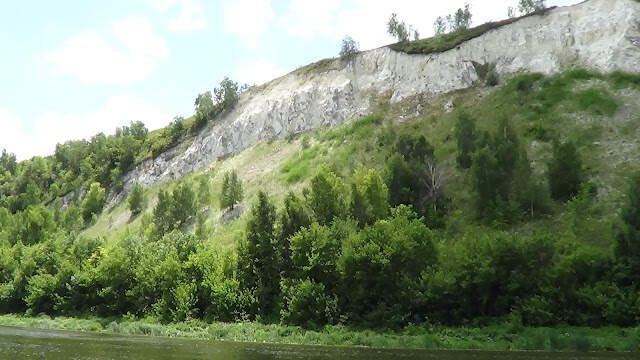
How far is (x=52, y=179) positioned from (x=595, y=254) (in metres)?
144

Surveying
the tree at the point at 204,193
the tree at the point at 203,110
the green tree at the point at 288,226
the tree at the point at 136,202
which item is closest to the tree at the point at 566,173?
the green tree at the point at 288,226

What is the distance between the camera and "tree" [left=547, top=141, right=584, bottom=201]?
6262 cm

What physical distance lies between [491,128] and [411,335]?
38.0 m

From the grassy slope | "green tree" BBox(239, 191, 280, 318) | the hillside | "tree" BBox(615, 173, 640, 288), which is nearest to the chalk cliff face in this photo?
the hillside

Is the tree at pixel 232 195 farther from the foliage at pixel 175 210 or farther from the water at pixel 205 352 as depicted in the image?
the water at pixel 205 352

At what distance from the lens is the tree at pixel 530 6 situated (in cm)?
9612

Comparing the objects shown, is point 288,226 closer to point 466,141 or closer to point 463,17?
point 466,141

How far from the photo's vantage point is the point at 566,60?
85.5m

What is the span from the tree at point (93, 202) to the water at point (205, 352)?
257 ft

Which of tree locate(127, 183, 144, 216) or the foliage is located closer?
the foliage

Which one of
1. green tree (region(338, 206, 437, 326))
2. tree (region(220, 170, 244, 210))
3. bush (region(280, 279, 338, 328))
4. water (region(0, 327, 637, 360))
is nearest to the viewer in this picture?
water (region(0, 327, 637, 360))

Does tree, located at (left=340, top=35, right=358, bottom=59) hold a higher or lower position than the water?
higher

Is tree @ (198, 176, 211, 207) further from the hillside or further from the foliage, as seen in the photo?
the foliage

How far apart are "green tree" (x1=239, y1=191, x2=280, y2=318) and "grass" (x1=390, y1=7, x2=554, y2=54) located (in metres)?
49.8
